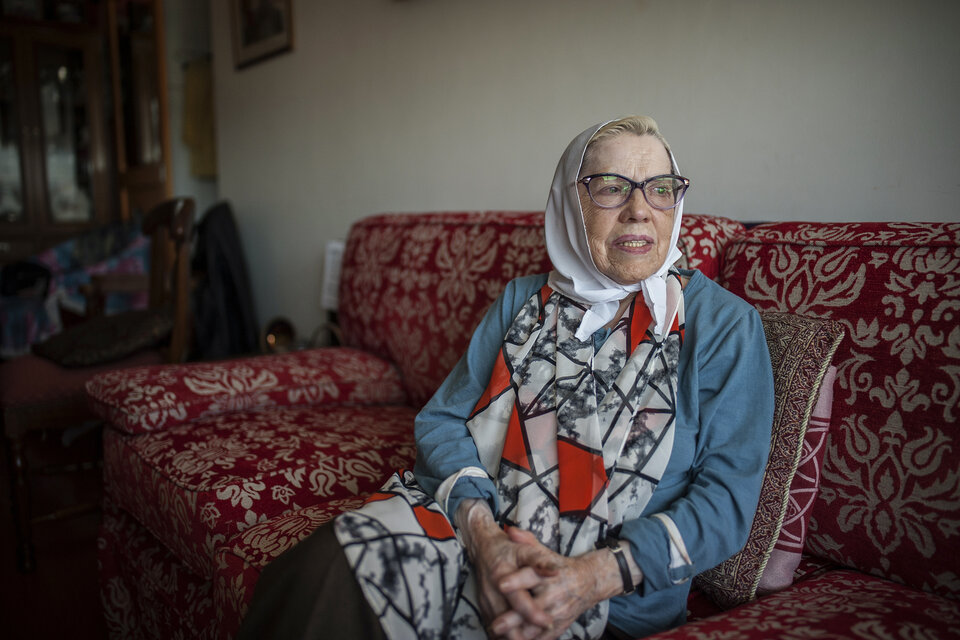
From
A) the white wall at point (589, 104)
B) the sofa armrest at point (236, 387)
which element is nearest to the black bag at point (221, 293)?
the white wall at point (589, 104)

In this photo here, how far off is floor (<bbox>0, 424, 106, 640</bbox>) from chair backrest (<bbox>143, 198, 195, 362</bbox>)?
0.70 metres

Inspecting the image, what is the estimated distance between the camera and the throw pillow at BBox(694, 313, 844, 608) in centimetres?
98

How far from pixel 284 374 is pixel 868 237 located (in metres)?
1.49

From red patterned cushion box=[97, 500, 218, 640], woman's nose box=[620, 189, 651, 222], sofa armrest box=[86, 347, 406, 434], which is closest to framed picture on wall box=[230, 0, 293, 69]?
sofa armrest box=[86, 347, 406, 434]

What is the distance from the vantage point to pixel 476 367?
1264mm

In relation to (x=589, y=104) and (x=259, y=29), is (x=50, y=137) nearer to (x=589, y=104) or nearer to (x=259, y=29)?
(x=259, y=29)

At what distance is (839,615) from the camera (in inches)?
33.9

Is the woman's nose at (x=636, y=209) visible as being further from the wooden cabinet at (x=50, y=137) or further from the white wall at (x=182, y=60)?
the wooden cabinet at (x=50, y=137)

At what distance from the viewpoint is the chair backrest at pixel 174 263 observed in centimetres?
239

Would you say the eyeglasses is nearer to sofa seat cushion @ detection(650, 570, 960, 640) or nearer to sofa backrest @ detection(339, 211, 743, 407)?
sofa backrest @ detection(339, 211, 743, 407)

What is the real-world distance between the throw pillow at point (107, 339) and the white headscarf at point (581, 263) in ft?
5.62

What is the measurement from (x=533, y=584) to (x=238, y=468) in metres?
0.82

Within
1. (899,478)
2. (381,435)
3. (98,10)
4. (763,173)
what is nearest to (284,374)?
(381,435)

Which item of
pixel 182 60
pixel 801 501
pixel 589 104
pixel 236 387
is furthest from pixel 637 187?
pixel 182 60
